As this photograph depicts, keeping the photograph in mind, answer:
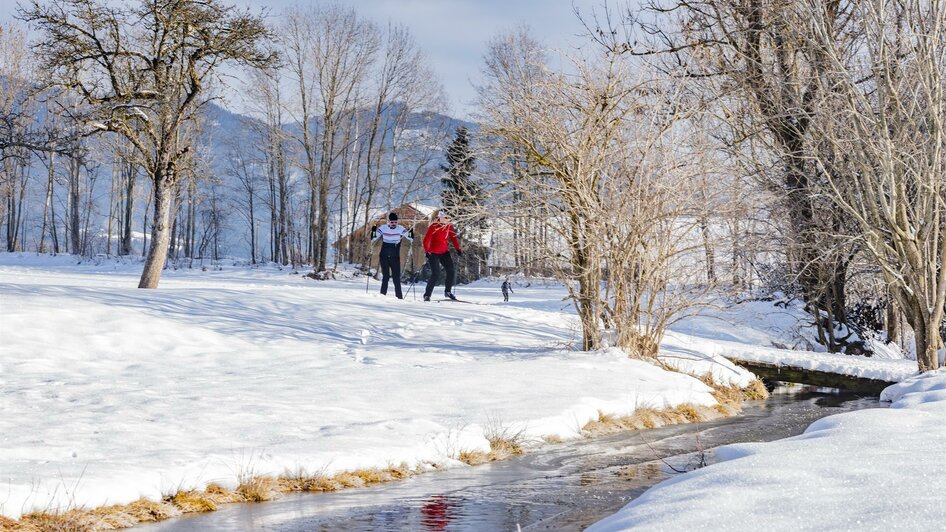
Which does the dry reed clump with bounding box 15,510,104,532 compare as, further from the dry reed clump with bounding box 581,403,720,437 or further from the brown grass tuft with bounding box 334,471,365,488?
the dry reed clump with bounding box 581,403,720,437

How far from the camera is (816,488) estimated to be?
4047 millimetres

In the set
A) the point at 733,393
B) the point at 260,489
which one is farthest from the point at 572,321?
the point at 260,489

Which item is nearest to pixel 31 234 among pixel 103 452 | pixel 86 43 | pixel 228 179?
pixel 228 179

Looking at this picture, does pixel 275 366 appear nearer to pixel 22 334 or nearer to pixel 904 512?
pixel 22 334

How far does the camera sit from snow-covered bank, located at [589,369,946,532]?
346 cm

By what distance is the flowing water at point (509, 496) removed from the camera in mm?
5590

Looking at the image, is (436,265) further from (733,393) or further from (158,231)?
(733,393)

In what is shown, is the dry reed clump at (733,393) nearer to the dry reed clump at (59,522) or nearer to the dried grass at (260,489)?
the dried grass at (260,489)

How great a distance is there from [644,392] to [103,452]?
254 inches

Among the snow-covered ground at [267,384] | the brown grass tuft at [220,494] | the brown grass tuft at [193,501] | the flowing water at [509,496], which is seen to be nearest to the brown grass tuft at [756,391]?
the snow-covered ground at [267,384]

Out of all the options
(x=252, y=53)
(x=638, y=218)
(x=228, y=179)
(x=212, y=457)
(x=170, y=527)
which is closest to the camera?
(x=170, y=527)

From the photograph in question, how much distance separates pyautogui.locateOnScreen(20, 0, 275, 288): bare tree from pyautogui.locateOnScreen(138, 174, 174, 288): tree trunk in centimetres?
2

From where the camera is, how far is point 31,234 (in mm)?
89500

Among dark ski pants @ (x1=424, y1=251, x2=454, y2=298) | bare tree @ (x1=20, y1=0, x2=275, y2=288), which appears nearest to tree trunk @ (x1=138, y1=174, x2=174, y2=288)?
bare tree @ (x1=20, y1=0, x2=275, y2=288)
